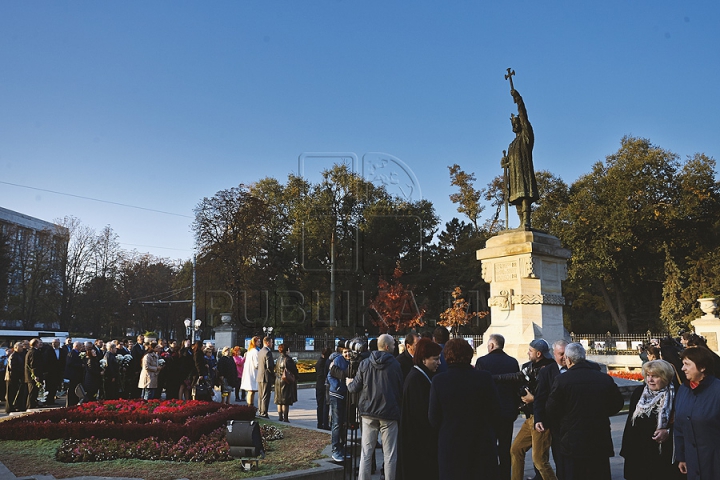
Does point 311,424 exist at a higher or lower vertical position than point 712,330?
lower

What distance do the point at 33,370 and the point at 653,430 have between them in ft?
49.7

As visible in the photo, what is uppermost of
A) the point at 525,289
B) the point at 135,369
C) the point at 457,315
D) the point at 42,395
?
the point at 525,289

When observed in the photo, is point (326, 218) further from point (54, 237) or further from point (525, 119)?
point (525, 119)

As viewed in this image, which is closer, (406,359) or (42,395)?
(406,359)

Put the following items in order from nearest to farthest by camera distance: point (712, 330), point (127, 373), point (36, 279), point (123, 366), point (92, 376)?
point (92, 376), point (123, 366), point (127, 373), point (712, 330), point (36, 279)

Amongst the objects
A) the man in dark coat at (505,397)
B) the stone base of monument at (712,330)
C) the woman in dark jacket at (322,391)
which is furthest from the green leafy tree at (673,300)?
the man in dark coat at (505,397)

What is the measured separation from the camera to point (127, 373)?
668 inches

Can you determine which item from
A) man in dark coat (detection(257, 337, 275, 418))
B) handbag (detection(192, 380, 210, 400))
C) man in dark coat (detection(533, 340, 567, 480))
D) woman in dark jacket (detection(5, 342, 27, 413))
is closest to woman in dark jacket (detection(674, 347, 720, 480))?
man in dark coat (detection(533, 340, 567, 480))

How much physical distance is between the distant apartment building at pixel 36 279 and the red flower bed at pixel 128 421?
45662 mm

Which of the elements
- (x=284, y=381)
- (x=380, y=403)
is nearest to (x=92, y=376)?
(x=284, y=381)

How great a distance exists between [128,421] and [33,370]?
21.6 ft

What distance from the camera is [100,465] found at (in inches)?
340

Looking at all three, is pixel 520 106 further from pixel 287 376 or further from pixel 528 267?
pixel 287 376

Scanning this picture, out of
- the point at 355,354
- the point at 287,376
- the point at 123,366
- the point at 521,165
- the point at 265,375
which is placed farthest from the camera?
the point at 123,366
